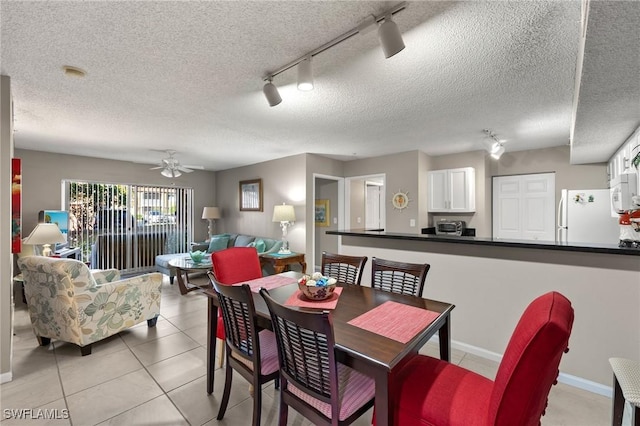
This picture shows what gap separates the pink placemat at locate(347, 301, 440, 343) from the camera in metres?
1.40

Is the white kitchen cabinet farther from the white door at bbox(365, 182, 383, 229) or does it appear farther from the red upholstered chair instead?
the red upholstered chair

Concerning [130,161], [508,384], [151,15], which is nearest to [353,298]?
[508,384]

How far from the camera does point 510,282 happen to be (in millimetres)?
2391

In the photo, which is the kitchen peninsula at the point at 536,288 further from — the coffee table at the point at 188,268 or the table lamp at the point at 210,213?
the table lamp at the point at 210,213

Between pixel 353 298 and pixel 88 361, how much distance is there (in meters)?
2.50

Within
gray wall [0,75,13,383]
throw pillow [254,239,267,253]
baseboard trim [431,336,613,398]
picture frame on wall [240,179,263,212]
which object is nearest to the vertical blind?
picture frame on wall [240,179,263,212]

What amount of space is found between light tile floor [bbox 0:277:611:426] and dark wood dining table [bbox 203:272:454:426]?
0.90ft

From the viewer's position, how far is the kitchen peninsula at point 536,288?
1.98 meters

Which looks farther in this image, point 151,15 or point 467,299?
point 467,299

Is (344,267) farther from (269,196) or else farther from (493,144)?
(269,196)

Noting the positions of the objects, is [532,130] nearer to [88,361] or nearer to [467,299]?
[467,299]

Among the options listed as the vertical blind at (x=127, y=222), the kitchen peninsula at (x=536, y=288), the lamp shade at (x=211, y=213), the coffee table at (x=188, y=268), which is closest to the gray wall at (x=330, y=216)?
the coffee table at (x=188, y=268)

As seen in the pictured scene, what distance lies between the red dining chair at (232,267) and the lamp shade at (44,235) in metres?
2.35

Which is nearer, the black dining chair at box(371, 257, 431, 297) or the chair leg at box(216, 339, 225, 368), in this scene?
the black dining chair at box(371, 257, 431, 297)
